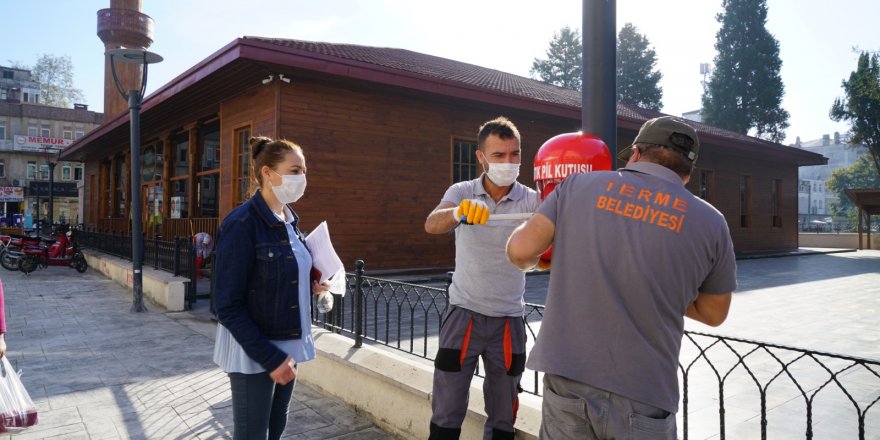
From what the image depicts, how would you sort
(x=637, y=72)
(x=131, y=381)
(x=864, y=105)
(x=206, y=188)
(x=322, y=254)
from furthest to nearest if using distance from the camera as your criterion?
(x=637, y=72) → (x=864, y=105) → (x=206, y=188) → (x=131, y=381) → (x=322, y=254)

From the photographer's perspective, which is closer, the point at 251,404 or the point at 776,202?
the point at 251,404

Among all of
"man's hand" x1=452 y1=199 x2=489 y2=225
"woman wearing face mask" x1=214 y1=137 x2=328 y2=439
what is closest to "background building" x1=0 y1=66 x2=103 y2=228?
"woman wearing face mask" x1=214 y1=137 x2=328 y2=439

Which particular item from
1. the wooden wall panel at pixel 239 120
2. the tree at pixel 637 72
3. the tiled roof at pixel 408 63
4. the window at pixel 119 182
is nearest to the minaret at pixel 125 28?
the window at pixel 119 182

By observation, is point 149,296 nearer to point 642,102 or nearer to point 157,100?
point 157,100

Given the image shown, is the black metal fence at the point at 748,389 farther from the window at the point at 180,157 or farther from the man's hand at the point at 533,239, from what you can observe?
the window at the point at 180,157

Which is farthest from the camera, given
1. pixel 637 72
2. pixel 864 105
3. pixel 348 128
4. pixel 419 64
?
pixel 637 72

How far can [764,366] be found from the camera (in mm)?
5480

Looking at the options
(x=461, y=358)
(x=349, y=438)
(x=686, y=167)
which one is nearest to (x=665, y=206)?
(x=686, y=167)

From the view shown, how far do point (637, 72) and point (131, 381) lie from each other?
4878cm

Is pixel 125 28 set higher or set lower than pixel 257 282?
higher

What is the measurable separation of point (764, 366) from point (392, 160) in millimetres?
8219

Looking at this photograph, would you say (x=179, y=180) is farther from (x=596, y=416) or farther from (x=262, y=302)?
(x=596, y=416)

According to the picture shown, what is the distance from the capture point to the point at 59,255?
16156 mm

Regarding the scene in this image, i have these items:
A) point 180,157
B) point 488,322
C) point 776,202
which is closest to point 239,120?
point 180,157
